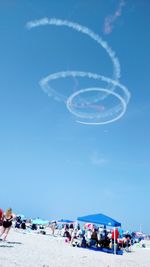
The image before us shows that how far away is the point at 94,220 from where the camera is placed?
19.0m

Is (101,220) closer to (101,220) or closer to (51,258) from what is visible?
(101,220)

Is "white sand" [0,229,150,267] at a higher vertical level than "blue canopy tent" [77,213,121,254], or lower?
lower

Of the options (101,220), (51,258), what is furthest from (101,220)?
(51,258)

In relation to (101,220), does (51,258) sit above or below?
below

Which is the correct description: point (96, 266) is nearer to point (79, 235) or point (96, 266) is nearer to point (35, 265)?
point (35, 265)

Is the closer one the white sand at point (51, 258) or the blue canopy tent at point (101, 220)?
the white sand at point (51, 258)

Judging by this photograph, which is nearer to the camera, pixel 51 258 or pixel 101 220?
pixel 51 258

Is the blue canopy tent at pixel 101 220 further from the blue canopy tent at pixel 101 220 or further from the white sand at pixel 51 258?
the white sand at pixel 51 258

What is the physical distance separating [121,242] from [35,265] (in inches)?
639

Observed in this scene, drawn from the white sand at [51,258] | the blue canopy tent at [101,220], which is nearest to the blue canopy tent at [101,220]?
the blue canopy tent at [101,220]

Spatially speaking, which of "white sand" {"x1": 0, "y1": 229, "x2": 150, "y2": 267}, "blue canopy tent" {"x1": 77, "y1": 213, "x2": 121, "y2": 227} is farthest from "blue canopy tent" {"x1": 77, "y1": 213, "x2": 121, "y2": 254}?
"white sand" {"x1": 0, "y1": 229, "x2": 150, "y2": 267}

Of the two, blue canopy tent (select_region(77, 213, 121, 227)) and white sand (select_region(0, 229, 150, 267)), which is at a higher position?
blue canopy tent (select_region(77, 213, 121, 227))

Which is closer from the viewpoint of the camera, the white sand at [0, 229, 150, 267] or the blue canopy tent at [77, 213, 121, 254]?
the white sand at [0, 229, 150, 267]

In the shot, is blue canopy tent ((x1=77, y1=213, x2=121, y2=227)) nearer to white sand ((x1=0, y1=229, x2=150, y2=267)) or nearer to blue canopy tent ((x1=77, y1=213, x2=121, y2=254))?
blue canopy tent ((x1=77, y1=213, x2=121, y2=254))
